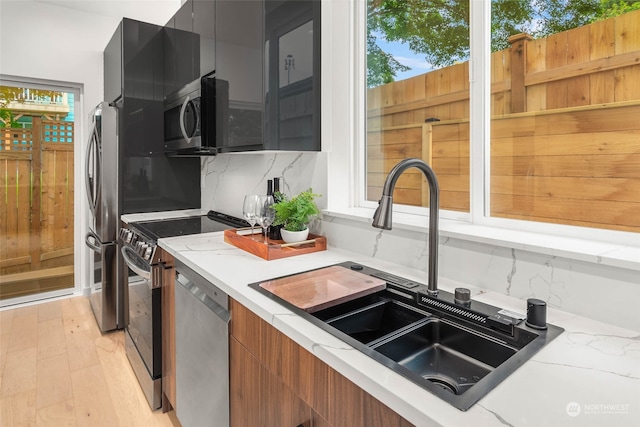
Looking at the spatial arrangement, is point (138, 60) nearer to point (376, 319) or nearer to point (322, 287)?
point (322, 287)

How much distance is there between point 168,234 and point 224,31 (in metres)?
1.12

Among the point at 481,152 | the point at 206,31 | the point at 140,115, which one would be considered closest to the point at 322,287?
the point at 481,152

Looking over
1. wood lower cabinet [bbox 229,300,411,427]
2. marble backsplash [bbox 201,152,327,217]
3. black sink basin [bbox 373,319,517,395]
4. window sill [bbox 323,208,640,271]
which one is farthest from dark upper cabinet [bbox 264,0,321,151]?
black sink basin [bbox 373,319,517,395]

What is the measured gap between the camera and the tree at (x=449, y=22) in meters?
1.19

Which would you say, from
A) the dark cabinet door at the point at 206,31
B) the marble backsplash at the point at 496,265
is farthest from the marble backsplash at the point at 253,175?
the dark cabinet door at the point at 206,31

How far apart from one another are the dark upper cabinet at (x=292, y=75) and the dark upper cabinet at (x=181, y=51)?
774 mm

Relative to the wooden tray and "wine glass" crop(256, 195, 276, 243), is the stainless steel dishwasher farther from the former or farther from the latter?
"wine glass" crop(256, 195, 276, 243)

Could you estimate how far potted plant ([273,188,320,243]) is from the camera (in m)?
1.74

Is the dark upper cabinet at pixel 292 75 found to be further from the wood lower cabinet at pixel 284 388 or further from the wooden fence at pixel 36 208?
the wooden fence at pixel 36 208

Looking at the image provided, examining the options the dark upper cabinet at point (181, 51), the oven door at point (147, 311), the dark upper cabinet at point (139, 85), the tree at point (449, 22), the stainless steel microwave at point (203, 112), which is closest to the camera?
the tree at point (449, 22)

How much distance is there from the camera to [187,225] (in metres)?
2.43

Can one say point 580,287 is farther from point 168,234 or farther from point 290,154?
point 168,234

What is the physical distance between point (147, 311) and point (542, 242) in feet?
6.07

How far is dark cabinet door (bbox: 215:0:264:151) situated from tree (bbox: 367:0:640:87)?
55cm
